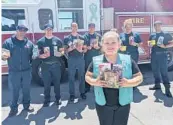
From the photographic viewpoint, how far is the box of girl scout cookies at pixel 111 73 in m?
2.63

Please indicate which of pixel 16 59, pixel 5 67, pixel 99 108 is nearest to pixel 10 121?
pixel 16 59

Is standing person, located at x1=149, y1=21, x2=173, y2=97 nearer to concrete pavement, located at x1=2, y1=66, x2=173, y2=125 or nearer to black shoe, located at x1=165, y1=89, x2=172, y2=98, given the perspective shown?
black shoe, located at x1=165, y1=89, x2=172, y2=98

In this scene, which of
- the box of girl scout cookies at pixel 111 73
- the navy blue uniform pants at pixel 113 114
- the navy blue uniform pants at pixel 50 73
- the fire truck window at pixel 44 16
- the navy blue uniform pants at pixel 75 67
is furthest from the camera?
the fire truck window at pixel 44 16

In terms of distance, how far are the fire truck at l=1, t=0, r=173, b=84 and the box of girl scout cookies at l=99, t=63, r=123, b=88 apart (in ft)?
14.2

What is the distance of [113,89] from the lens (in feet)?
9.36

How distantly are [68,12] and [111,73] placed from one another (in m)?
4.67

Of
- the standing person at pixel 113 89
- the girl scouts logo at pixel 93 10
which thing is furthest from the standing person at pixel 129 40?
the standing person at pixel 113 89

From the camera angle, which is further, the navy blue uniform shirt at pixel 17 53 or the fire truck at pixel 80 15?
the fire truck at pixel 80 15

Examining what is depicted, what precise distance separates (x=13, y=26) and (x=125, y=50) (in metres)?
2.86

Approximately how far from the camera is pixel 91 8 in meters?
Result: 7.14

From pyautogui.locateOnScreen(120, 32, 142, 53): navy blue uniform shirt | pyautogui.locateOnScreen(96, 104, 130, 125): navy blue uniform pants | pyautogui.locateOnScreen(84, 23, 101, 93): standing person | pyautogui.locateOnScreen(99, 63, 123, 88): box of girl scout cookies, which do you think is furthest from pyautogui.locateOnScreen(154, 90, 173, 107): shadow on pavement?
pyautogui.locateOnScreen(99, 63, 123, 88): box of girl scout cookies

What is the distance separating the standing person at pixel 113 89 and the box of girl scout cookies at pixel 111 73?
8 cm

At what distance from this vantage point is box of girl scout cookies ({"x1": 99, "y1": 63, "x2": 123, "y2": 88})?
104 inches

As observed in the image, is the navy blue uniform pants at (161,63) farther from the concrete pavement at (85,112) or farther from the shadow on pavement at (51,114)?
the shadow on pavement at (51,114)
